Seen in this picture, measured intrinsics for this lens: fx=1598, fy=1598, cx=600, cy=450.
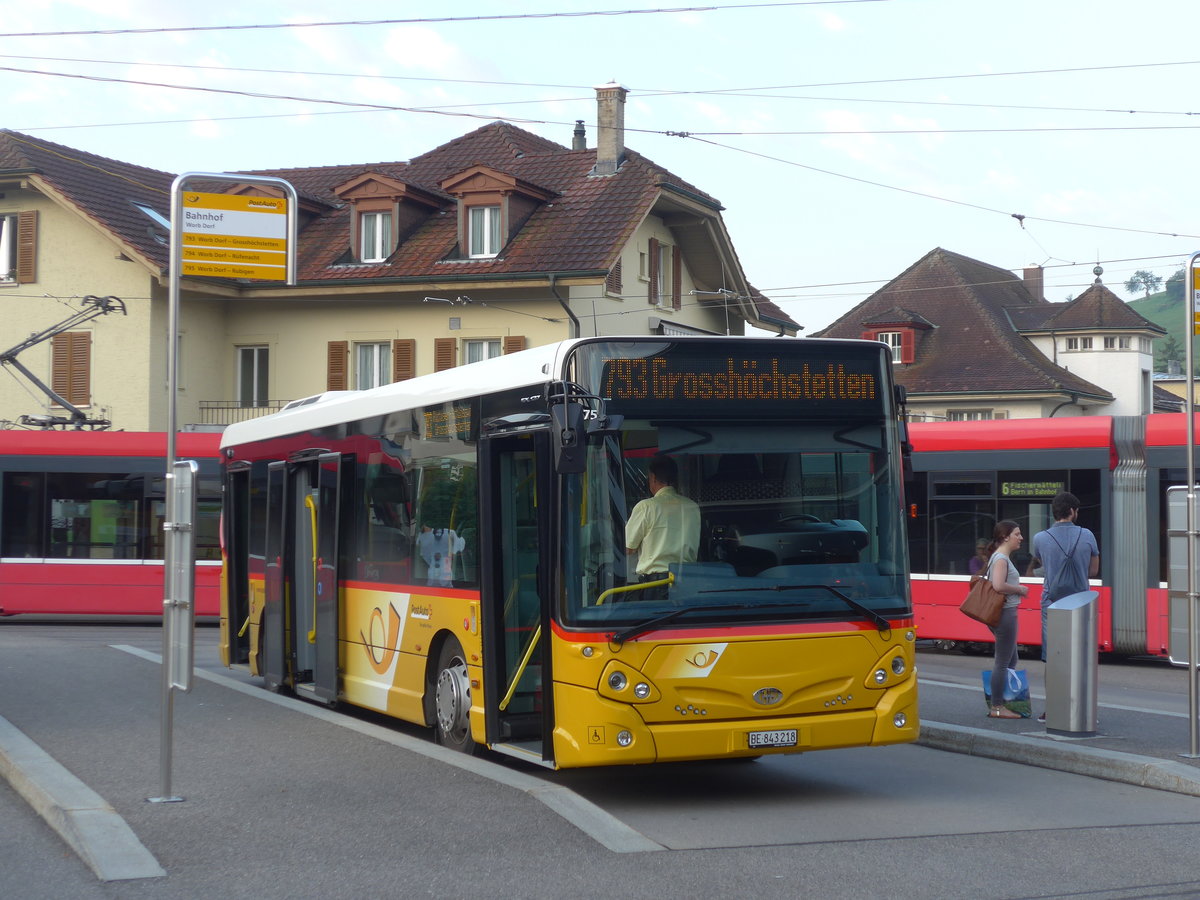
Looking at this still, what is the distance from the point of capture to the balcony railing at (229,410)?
1484 inches

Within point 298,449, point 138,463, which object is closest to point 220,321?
point 138,463

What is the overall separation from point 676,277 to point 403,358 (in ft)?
24.5

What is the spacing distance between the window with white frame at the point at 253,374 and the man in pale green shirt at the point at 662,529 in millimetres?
30963

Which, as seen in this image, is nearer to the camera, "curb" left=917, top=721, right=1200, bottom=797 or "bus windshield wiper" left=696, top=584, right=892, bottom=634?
"bus windshield wiper" left=696, top=584, right=892, bottom=634

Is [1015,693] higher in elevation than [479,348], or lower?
lower

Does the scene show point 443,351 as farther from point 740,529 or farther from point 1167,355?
point 1167,355

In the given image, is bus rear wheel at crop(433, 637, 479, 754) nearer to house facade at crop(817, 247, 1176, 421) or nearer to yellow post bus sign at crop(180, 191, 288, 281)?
yellow post bus sign at crop(180, 191, 288, 281)

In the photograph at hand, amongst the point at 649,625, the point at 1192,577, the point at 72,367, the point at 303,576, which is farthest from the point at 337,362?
the point at 649,625

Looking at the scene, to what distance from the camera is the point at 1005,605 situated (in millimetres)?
12141

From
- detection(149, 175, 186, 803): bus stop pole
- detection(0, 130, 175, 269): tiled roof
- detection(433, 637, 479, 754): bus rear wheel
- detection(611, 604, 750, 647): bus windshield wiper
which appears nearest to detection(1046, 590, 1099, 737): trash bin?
detection(611, 604, 750, 647): bus windshield wiper

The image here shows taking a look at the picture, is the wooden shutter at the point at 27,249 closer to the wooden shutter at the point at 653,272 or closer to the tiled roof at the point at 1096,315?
the wooden shutter at the point at 653,272

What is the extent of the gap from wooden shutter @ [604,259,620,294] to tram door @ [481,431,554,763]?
87.0 feet

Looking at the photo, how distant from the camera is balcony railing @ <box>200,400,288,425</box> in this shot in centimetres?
3769

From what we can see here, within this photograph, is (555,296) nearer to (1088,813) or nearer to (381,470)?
(381,470)
